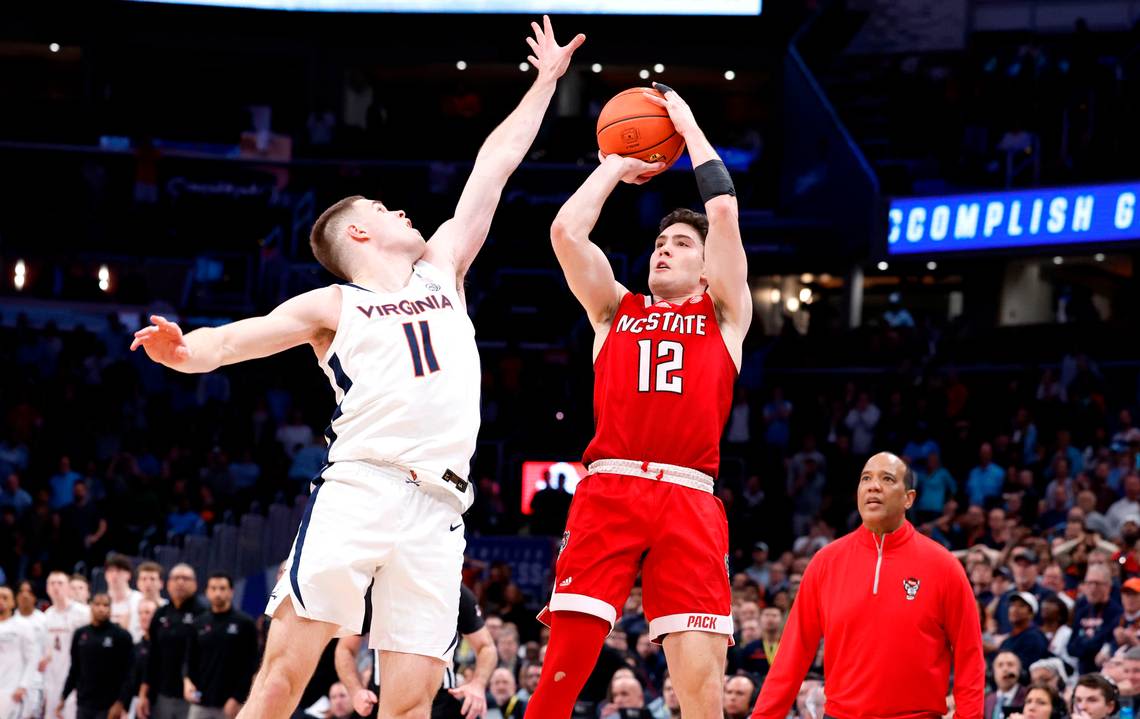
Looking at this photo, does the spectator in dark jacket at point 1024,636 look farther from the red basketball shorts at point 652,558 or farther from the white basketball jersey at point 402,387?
the white basketball jersey at point 402,387

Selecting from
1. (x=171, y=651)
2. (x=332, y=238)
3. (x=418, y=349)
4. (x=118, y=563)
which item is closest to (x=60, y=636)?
(x=118, y=563)

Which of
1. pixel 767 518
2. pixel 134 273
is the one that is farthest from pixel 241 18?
pixel 767 518

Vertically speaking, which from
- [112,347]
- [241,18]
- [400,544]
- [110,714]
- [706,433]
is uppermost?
[241,18]

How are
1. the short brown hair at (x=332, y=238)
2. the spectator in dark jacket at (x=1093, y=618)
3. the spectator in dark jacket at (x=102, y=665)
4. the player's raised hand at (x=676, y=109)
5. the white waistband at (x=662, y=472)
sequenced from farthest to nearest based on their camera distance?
1. the spectator in dark jacket at (x=102, y=665)
2. the spectator in dark jacket at (x=1093, y=618)
3. the player's raised hand at (x=676, y=109)
4. the white waistband at (x=662, y=472)
5. the short brown hair at (x=332, y=238)

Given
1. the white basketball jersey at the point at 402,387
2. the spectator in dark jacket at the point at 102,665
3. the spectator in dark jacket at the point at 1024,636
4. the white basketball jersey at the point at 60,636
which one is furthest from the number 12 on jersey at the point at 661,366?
the white basketball jersey at the point at 60,636

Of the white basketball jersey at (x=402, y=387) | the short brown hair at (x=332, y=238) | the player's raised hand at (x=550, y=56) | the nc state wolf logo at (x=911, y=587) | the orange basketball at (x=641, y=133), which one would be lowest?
the nc state wolf logo at (x=911, y=587)

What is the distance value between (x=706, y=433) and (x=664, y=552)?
0.54 m

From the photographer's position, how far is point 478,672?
8.61 metres

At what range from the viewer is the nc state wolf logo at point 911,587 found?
7.78 m

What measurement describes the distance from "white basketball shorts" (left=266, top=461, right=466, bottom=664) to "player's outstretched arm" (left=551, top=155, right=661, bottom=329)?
1.39 m

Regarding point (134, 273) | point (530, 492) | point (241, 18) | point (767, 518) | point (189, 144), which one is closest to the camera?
point (767, 518)

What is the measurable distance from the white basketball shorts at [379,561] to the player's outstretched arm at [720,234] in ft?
5.43

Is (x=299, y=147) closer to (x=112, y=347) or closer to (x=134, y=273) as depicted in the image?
(x=134, y=273)

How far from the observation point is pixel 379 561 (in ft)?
19.3
